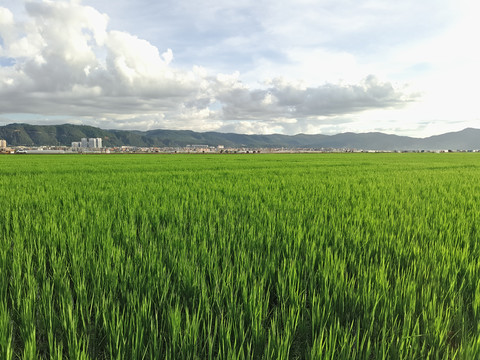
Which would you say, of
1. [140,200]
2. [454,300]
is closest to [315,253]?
[454,300]

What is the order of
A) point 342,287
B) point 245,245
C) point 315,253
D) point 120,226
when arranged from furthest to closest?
1. point 120,226
2. point 245,245
3. point 315,253
4. point 342,287

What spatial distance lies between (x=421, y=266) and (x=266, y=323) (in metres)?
1.60

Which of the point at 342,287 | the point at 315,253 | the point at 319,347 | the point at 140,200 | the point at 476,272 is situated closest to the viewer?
the point at 319,347

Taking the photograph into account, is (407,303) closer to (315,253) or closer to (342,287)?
(342,287)

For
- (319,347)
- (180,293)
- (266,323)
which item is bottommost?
(266,323)

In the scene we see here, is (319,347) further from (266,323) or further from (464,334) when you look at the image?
(464,334)

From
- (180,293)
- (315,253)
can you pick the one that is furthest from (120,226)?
(315,253)

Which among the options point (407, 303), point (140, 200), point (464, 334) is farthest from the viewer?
point (140, 200)

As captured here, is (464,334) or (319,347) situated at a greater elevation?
(319,347)

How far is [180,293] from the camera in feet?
7.22

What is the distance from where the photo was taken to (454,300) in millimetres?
2211

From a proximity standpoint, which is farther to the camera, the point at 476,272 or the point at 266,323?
the point at 476,272

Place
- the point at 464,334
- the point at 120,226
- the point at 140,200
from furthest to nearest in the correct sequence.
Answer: the point at 140,200, the point at 120,226, the point at 464,334

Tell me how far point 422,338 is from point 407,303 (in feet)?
0.83
